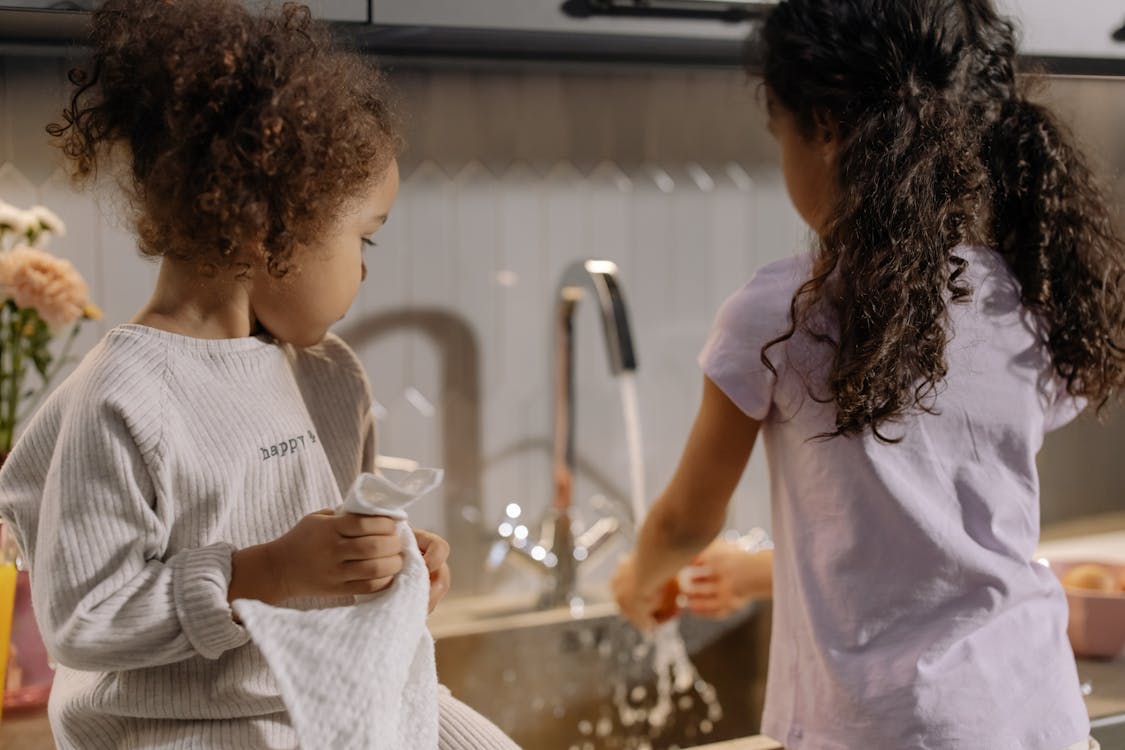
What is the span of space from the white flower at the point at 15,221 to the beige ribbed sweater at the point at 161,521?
44 cm

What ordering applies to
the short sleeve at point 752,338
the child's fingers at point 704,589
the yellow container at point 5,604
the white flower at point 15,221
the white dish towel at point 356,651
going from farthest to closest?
the child's fingers at point 704,589, the white flower at point 15,221, the yellow container at point 5,604, the short sleeve at point 752,338, the white dish towel at point 356,651

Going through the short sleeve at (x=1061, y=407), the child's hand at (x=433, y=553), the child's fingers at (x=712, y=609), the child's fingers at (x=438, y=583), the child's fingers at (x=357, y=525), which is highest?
the short sleeve at (x=1061, y=407)

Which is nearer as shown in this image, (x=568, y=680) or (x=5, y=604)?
(x=5, y=604)

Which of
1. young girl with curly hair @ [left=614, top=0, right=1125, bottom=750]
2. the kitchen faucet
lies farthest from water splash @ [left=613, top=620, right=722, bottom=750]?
young girl with curly hair @ [left=614, top=0, right=1125, bottom=750]

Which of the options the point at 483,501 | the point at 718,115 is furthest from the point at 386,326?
the point at 718,115

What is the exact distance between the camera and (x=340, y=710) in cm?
69

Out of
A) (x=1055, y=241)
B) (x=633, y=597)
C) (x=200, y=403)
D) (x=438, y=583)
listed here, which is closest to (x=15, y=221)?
(x=200, y=403)

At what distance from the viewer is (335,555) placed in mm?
715

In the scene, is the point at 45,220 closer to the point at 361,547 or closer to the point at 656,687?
the point at 361,547

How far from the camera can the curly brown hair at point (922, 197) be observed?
880mm

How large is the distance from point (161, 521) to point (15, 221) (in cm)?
56

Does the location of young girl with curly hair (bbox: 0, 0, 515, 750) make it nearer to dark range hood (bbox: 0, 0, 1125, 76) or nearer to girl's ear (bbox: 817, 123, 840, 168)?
dark range hood (bbox: 0, 0, 1125, 76)

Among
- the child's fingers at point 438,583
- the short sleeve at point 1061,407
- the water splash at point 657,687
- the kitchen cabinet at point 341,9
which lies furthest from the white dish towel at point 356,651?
the water splash at point 657,687

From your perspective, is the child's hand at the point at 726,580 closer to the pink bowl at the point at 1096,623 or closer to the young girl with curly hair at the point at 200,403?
the pink bowl at the point at 1096,623
